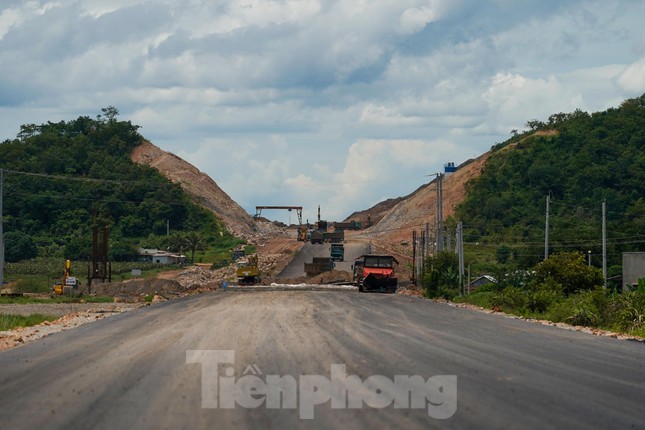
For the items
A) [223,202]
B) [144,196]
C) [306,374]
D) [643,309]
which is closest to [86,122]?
[223,202]

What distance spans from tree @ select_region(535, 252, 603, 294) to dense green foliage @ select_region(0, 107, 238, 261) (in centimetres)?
7728

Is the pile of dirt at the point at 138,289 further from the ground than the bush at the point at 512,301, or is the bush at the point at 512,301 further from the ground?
the bush at the point at 512,301

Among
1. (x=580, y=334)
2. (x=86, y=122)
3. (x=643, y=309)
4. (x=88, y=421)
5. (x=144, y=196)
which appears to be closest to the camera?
(x=88, y=421)

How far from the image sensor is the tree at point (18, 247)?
4663 inches

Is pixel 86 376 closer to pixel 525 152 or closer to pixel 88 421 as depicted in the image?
pixel 88 421

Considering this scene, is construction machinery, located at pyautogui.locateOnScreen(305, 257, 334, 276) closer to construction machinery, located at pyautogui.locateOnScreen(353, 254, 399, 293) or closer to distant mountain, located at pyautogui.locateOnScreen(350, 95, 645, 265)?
distant mountain, located at pyautogui.locateOnScreen(350, 95, 645, 265)

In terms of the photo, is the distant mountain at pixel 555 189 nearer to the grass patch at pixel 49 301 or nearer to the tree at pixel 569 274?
the tree at pixel 569 274

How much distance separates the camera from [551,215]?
12069 centimetres

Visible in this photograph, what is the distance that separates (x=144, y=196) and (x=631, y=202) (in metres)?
66.4

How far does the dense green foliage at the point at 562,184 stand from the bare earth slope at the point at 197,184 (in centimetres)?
4006

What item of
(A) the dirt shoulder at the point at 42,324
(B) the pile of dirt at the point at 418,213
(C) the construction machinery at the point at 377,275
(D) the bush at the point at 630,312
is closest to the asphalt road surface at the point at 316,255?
(B) the pile of dirt at the point at 418,213

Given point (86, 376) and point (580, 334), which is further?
point (580, 334)

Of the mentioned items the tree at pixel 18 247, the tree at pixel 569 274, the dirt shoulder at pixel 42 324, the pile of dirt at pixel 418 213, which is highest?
the pile of dirt at pixel 418 213

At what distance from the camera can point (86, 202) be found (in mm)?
135625
